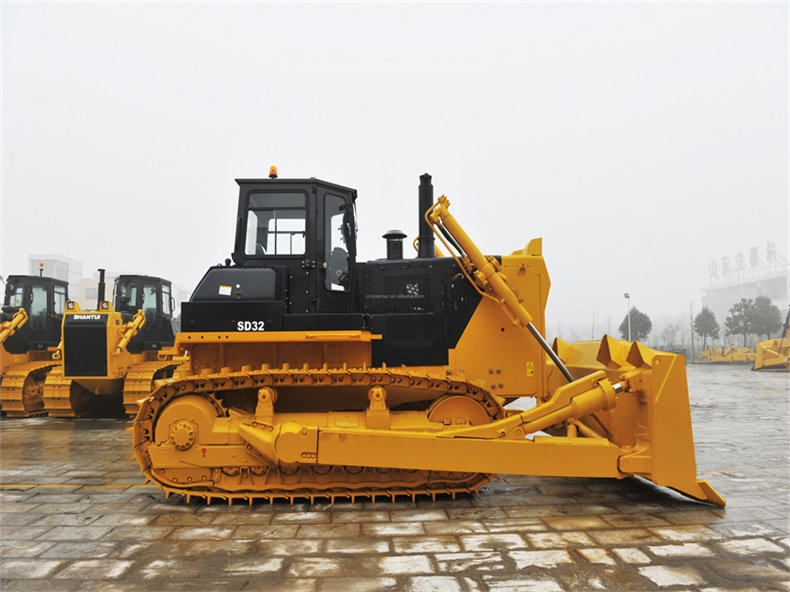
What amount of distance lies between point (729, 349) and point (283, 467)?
37476mm

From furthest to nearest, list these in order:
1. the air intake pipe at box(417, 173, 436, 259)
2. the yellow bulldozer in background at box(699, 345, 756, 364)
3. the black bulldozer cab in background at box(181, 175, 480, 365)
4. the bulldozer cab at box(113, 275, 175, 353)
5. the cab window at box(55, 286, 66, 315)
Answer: the yellow bulldozer in background at box(699, 345, 756, 364) → the cab window at box(55, 286, 66, 315) → the bulldozer cab at box(113, 275, 175, 353) → the air intake pipe at box(417, 173, 436, 259) → the black bulldozer cab in background at box(181, 175, 480, 365)

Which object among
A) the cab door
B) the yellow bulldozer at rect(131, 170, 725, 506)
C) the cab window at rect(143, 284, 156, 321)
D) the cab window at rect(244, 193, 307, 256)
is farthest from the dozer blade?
the cab window at rect(143, 284, 156, 321)

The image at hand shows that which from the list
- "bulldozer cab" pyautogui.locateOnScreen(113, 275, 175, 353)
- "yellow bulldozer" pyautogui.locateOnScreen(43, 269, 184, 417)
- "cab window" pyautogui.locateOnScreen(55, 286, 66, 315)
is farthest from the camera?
"cab window" pyautogui.locateOnScreen(55, 286, 66, 315)

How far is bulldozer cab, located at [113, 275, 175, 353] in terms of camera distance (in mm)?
13914

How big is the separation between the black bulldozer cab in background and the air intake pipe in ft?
0.13

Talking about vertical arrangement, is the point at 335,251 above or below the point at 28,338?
above

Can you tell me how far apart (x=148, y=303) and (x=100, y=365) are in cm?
335

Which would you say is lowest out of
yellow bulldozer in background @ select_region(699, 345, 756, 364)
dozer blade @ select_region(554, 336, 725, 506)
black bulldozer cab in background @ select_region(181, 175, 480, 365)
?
yellow bulldozer in background @ select_region(699, 345, 756, 364)

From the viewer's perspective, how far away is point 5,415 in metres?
12.3

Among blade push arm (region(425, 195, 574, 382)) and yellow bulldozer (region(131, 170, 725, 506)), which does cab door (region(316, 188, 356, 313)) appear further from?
blade push arm (region(425, 195, 574, 382))

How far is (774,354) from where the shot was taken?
25.7 m

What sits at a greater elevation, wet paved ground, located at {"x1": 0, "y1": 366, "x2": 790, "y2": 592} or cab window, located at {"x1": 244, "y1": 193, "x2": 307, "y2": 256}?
cab window, located at {"x1": 244, "y1": 193, "x2": 307, "y2": 256}

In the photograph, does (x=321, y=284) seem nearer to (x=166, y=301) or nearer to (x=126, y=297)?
(x=126, y=297)

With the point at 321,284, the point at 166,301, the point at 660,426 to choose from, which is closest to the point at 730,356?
the point at 660,426
